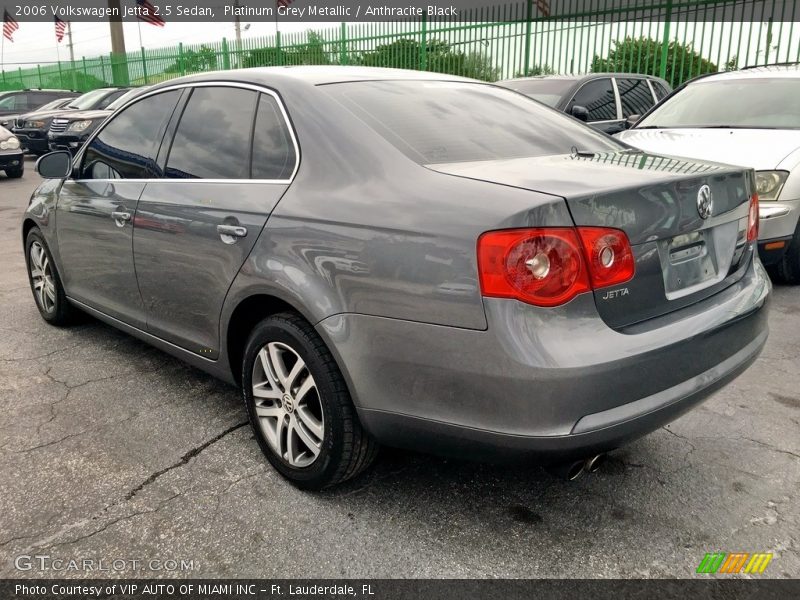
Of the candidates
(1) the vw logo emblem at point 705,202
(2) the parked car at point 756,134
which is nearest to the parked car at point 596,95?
(2) the parked car at point 756,134

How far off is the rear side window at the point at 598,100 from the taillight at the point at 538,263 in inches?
241

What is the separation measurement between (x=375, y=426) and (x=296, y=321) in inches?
19.6

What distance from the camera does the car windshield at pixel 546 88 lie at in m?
7.64

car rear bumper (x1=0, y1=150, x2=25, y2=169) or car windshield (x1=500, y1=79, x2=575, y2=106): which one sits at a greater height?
car windshield (x1=500, y1=79, x2=575, y2=106)

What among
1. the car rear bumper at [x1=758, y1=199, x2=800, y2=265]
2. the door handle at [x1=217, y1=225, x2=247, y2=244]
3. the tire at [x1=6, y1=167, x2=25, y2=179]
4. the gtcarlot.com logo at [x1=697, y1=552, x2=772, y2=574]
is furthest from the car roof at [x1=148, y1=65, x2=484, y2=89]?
the tire at [x1=6, y1=167, x2=25, y2=179]

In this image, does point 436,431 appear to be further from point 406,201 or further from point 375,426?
point 406,201

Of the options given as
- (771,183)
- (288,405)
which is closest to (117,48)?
(771,183)

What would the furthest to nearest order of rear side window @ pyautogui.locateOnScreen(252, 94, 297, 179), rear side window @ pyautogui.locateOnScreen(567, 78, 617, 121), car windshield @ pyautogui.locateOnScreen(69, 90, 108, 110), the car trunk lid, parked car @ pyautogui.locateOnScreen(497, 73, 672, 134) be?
1. car windshield @ pyautogui.locateOnScreen(69, 90, 108, 110)
2. rear side window @ pyautogui.locateOnScreen(567, 78, 617, 121)
3. parked car @ pyautogui.locateOnScreen(497, 73, 672, 134)
4. rear side window @ pyautogui.locateOnScreen(252, 94, 297, 179)
5. the car trunk lid

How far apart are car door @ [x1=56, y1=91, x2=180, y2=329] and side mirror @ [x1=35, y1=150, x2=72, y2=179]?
0.23 feet

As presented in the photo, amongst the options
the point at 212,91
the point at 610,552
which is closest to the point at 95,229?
the point at 212,91

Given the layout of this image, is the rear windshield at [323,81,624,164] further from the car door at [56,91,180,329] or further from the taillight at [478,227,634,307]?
the car door at [56,91,180,329]

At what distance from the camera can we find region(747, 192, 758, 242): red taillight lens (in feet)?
8.87

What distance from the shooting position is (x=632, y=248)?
2086 mm

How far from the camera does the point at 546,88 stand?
787 cm
